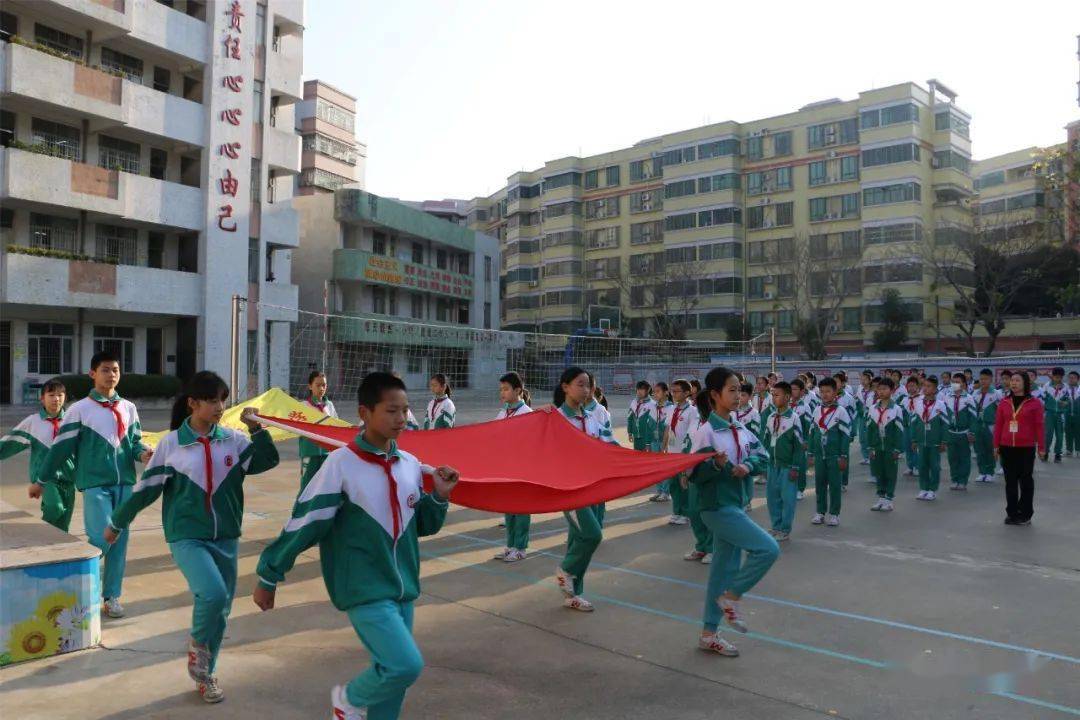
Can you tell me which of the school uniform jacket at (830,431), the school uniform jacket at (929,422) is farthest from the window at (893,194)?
the school uniform jacket at (830,431)

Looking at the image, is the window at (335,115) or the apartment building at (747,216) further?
the window at (335,115)

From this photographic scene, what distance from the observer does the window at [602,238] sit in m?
62.3

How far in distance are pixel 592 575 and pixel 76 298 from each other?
77.6ft

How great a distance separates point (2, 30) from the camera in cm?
2461

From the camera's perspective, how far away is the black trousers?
10008mm

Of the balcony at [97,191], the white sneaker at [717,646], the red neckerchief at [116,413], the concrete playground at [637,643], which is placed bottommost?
the concrete playground at [637,643]

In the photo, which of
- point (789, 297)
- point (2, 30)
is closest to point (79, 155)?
point (2, 30)

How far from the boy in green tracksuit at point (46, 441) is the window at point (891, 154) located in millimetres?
49646

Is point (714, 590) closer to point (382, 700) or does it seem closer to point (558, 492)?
point (558, 492)

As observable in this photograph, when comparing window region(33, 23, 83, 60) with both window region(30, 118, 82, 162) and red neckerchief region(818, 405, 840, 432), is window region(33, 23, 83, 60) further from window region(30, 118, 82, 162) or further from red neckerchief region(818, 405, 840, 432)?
red neckerchief region(818, 405, 840, 432)

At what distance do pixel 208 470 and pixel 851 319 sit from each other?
50070 millimetres

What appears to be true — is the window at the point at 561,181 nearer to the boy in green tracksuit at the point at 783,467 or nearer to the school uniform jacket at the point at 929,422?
the school uniform jacket at the point at 929,422

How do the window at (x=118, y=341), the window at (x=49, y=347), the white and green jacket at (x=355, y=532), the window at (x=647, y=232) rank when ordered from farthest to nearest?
the window at (x=647, y=232)
the window at (x=118, y=341)
the window at (x=49, y=347)
the white and green jacket at (x=355, y=532)

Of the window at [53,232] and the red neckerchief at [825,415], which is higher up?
the window at [53,232]
